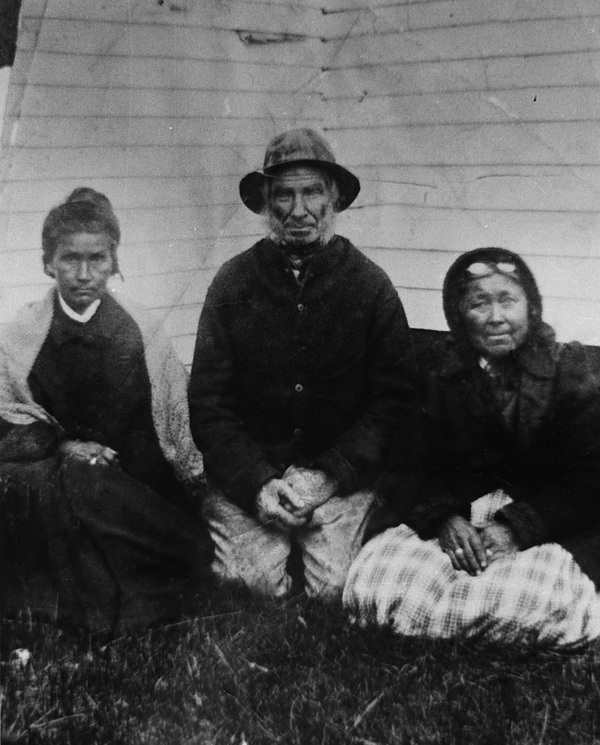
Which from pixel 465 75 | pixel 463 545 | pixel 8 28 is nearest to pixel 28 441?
pixel 8 28

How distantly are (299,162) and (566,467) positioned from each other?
1688 millimetres

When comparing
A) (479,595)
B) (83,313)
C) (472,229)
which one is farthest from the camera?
(83,313)

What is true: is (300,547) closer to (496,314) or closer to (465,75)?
(496,314)

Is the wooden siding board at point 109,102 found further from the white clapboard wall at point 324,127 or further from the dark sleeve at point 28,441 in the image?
A: the dark sleeve at point 28,441

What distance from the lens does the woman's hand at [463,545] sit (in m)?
3.59

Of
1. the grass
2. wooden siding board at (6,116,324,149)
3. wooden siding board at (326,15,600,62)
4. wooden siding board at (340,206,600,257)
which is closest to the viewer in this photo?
the grass

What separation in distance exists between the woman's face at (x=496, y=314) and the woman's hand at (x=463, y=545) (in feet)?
2.38

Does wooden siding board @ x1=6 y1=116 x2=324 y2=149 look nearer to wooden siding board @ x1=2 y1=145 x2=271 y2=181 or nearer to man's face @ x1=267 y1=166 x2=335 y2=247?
wooden siding board @ x1=2 y1=145 x2=271 y2=181

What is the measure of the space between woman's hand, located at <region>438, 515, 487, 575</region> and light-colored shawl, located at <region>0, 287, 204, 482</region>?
3.67ft

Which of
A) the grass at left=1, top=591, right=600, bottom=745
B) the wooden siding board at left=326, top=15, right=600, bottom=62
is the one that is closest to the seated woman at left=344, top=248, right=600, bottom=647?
the grass at left=1, top=591, right=600, bottom=745

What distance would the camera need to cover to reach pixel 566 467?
3580mm

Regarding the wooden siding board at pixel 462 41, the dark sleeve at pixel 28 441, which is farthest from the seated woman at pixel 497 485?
the dark sleeve at pixel 28 441

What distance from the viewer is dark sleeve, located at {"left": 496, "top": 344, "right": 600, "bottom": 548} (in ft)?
11.7

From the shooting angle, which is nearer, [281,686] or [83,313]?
[281,686]
